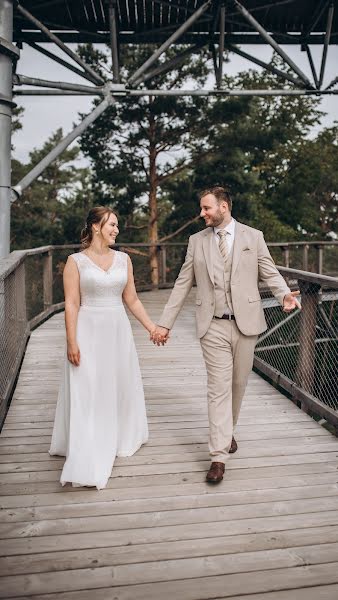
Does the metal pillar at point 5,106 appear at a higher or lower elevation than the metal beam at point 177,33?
lower

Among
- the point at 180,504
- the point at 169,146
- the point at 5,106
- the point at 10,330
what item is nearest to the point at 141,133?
the point at 169,146

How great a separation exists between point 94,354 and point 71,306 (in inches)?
14.2

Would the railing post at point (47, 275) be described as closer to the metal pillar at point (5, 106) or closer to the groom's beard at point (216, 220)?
the metal pillar at point (5, 106)

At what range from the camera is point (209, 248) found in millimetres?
4004

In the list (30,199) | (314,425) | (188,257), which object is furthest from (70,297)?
(30,199)

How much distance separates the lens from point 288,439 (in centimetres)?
469

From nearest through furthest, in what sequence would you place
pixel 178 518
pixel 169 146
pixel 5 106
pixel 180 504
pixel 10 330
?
pixel 178 518 < pixel 180 504 < pixel 10 330 < pixel 5 106 < pixel 169 146

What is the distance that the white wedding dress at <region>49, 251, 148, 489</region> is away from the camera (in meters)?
3.81

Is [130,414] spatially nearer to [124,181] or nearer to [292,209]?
[124,181]

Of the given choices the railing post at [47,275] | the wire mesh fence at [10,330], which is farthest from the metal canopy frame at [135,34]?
the railing post at [47,275]

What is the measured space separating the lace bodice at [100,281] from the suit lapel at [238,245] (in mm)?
768

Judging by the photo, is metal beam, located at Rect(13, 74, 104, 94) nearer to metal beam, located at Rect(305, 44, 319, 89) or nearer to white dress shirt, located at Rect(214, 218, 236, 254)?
metal beam, located at Rect(305, 44, 319, 89)

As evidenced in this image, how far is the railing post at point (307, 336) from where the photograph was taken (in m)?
5.52

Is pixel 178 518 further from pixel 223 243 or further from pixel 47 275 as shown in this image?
pixel 47 275
